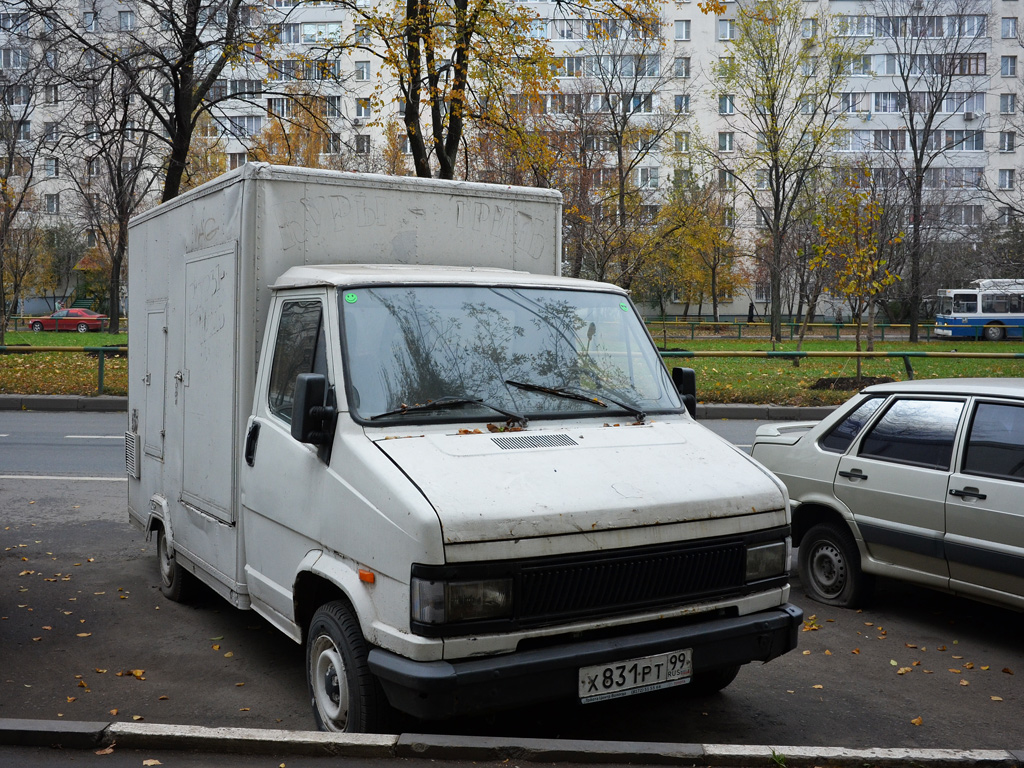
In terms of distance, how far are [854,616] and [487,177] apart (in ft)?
92.1

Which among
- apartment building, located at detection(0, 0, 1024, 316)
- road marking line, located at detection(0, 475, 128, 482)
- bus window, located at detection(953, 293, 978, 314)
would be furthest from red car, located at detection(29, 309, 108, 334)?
road marking line, located at detection(0, 475, 128, 482)

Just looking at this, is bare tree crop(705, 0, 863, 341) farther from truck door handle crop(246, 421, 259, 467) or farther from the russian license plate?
the russian license plate

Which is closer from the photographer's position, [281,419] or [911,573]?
[281,419]

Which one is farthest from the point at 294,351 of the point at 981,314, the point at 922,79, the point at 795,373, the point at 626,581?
the point at 922,79

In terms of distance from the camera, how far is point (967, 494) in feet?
18.8

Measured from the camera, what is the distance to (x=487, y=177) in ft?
108

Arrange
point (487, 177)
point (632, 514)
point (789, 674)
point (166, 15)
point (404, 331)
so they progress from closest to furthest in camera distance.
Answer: point (632, 514)
point (404, 331)
point (789, 674)
point (166, 15)
point (487, 177)

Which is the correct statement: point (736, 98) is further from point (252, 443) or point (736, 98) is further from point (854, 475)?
point (252, 443)

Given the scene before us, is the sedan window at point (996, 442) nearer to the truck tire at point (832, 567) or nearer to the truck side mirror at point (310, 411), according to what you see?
the truck tire at point (832, 567)

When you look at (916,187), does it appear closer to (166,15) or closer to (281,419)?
(166,15)

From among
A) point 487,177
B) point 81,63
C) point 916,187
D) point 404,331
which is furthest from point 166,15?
point 916,187

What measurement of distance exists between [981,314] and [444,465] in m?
54.0

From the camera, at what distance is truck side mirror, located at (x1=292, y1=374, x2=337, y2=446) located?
427cm

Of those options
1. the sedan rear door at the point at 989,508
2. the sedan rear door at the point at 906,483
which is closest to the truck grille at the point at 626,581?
the sedan rear door at the point at 989,508
